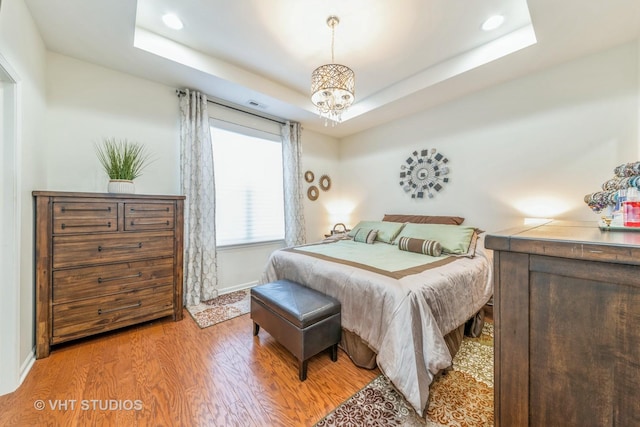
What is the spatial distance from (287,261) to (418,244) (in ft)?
4.54

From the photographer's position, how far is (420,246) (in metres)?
2.48

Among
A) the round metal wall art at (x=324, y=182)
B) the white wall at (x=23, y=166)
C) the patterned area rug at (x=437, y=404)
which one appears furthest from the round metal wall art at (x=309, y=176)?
the patterned area rug at (x=437, y=404)

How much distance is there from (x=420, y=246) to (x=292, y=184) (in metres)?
2.15

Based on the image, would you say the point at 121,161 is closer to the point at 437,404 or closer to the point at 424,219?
the point at 437,404

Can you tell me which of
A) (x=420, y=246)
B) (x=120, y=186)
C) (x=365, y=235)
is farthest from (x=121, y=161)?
(x=420, y=246)

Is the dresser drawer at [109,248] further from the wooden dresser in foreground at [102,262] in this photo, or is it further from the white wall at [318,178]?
the white wall at [318,178]

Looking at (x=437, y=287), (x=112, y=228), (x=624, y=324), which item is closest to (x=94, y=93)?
(x=112, y=228)

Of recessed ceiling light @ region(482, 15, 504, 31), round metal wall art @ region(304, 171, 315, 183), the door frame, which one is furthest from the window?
recessed ceiling light @ region(482, 15, 504, 31)

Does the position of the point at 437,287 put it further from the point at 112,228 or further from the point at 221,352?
the point at 112,228

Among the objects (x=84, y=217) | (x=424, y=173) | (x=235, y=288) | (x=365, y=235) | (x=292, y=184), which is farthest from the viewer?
(x=292, y=184)

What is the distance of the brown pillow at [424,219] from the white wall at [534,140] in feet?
0.50

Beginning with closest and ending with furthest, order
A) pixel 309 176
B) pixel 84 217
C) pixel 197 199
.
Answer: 1. pixel 84 217
2. pixel 197 199
3. pixel 309 176

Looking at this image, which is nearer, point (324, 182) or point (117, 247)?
point (117, 247)

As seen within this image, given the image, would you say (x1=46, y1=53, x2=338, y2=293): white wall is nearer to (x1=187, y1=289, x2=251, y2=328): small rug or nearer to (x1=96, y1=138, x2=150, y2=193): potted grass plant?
(x1=96, y1=138, x2=150, y2=193): potted grass plant
